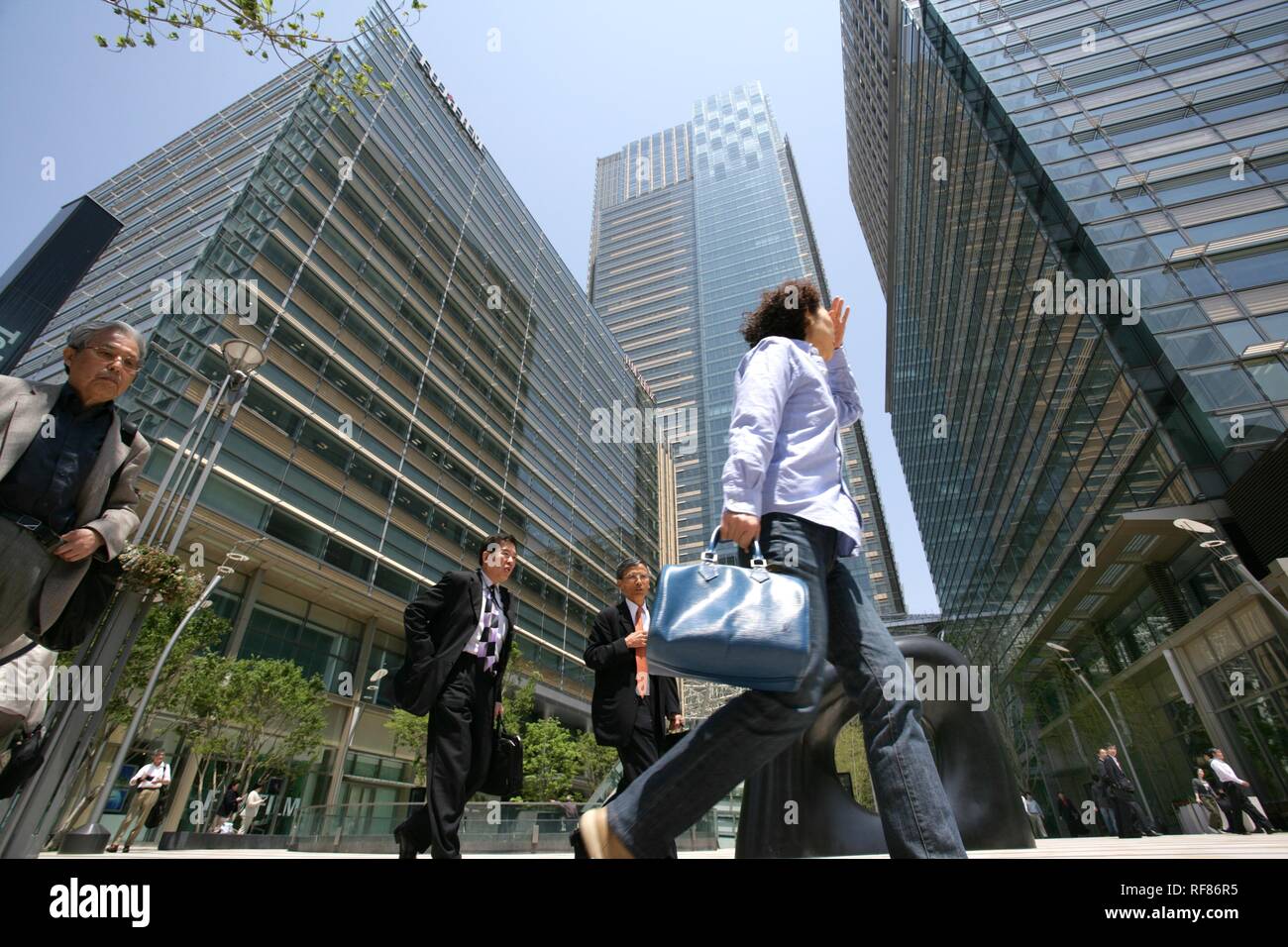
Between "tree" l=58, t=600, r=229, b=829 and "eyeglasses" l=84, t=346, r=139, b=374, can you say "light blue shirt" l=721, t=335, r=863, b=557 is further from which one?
"tree" l=58, t=600, r=229, b=829

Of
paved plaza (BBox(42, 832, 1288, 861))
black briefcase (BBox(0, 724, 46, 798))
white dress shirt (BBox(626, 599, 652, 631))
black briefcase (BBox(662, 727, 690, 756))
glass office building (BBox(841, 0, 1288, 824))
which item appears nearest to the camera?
paved plaza (BBox(42, 832, 1288, 861))

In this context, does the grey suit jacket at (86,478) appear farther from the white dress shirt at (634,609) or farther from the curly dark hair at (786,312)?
the white dress shirt at (634,609)

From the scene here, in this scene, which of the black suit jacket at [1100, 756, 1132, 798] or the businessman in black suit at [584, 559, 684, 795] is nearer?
the businessman in black suit at [584, 559, 684, 795]

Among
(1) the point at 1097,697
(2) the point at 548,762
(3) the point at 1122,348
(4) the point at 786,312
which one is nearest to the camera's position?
(4) the point at 786,312

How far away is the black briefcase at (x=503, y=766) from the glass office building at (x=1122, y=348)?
16.2m

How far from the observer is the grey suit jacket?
2.23m

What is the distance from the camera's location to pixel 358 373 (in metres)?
25.1

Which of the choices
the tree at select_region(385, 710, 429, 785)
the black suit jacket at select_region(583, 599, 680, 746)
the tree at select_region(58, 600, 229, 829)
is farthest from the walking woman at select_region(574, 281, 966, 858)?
the tree at select_region(385, 710, 429, 785)

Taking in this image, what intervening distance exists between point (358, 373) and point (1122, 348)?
26.5 meters

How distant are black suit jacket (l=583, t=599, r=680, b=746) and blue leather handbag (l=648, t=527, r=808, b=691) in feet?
6.20

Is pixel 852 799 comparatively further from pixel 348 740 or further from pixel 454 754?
pixel 348 740

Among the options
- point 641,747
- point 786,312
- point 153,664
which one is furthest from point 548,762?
point 786,312

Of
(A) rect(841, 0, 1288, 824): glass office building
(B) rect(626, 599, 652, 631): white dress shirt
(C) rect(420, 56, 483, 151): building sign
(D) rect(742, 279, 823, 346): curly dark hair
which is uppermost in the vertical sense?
(C) rect(420, 56, 483, 151): building sign
